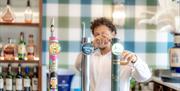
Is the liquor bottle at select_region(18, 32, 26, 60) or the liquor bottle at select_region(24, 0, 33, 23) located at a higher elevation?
the liquor bottle at select_region(24, 0, 33, 23)

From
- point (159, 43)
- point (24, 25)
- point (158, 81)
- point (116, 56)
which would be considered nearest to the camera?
point (116, 56)

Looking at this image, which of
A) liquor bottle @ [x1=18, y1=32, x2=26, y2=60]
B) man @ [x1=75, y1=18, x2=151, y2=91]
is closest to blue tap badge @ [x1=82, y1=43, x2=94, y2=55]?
man @ [x1=75, y1=18, x2=151, y2=91]

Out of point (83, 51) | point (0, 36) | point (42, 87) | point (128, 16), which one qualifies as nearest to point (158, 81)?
point (128, 16)

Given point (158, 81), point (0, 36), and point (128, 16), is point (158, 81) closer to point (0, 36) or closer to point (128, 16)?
point (128, 16)

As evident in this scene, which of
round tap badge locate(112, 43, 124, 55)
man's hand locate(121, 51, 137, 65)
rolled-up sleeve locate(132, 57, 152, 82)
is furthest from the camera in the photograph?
rolled-up sleeve locate(132, 57, 152, 82)

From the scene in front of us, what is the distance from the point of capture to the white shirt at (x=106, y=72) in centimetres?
141

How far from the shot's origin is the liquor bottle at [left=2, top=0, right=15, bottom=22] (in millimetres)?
3420

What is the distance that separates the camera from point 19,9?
3549 mm

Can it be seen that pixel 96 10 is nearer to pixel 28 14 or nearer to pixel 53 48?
pixel 28 14

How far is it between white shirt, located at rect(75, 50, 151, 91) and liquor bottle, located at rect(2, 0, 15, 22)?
175 centimetres

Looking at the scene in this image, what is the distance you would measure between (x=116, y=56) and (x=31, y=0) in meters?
2.61

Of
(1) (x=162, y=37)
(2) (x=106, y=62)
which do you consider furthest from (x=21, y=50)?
(2) (x=106, y=62)

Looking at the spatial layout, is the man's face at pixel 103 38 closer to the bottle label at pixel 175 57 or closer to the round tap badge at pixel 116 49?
the round tap badge at pixel 116 49

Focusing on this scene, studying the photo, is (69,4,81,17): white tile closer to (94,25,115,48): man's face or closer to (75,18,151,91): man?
(75,18,151,91): man
